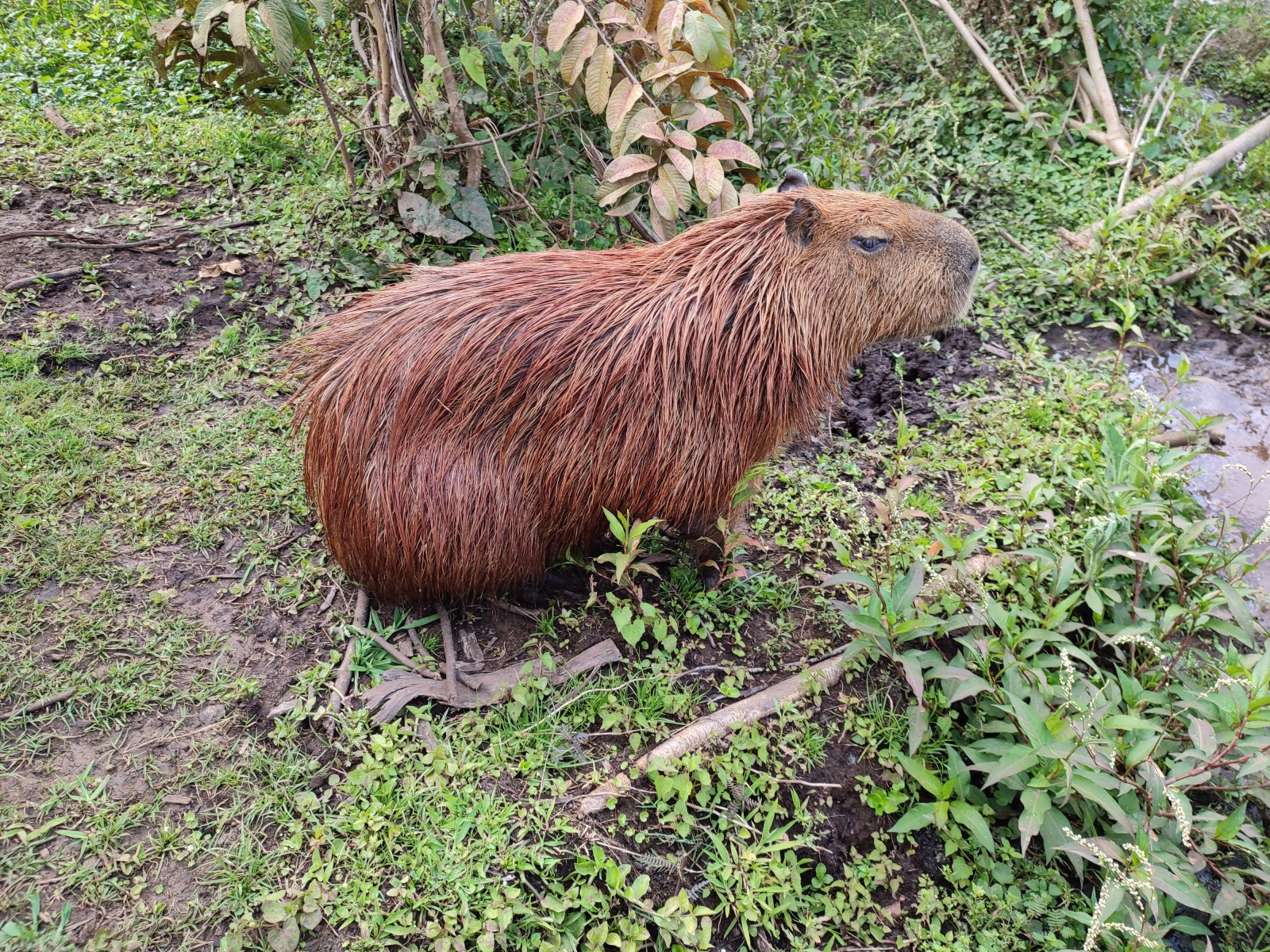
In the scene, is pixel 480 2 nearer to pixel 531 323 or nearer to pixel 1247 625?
pixel 531 323

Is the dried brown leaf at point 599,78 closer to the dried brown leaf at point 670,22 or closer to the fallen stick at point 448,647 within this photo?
the dried brown leaf at point 670,22

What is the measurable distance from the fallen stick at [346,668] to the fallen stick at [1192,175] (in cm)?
413

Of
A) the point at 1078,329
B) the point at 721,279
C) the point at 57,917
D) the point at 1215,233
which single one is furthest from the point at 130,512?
the point at 1215,233

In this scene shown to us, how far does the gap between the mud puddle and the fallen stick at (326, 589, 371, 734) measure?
3224 millimetres

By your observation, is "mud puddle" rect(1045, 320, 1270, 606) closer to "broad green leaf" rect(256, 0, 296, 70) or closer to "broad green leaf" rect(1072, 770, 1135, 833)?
"broad green leaf" rect(1072, 770, 1135, 833)

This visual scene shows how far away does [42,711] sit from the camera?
235cm

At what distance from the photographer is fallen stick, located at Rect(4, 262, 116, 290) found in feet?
11.8

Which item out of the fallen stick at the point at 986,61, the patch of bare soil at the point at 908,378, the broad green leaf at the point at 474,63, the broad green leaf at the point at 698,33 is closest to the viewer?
the broad green leaf at the point at 698,33

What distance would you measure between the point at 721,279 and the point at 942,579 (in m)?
1.33

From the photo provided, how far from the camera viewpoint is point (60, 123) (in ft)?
15.0

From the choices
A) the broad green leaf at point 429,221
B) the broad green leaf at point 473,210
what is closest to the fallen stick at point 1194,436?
the broad green leaf at point 473,210

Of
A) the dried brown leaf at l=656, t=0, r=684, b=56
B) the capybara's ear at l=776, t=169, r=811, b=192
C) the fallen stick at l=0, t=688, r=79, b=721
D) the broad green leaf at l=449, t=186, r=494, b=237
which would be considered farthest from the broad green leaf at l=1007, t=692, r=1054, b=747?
the broad green leaf at l=449, t=186, r=494, b=237

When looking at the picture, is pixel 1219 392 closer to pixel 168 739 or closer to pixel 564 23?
pixel 564 23

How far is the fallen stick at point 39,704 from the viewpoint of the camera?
2311 mm
